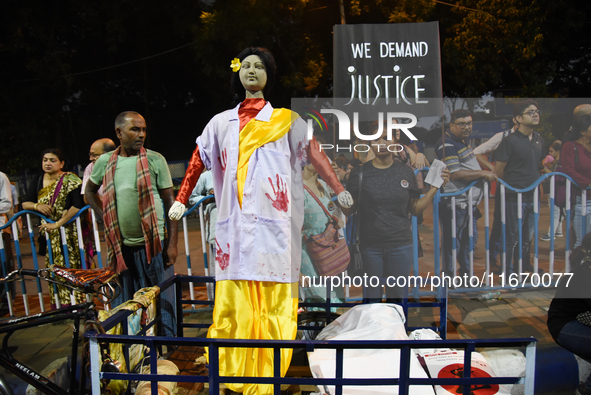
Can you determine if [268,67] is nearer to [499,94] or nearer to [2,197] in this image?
[2,197]

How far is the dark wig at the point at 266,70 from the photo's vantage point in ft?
7.86

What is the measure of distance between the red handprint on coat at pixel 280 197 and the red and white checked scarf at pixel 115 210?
49.7 inches

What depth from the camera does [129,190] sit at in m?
3.05

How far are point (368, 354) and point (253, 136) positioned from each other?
1.25 metres

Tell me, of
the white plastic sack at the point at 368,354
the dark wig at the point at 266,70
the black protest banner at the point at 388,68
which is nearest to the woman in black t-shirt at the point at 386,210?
the black protest banner at the point at 388,68

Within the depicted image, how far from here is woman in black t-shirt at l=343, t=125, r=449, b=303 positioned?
126 inches

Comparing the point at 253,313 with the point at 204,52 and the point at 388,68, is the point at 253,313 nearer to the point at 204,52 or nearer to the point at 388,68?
the point at 388,68

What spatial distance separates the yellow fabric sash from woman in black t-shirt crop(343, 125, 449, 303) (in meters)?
1.08

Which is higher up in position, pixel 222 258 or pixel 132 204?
pixel 132 204

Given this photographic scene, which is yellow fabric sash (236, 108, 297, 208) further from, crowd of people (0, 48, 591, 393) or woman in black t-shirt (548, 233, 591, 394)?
woman in black t-shirt (548, 233, 591, 394)

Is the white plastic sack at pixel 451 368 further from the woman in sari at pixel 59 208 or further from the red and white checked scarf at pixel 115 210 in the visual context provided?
the woman in sari at pixel 59 208

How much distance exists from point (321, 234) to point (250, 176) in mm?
1162

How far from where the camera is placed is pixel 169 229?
3262 millimetres

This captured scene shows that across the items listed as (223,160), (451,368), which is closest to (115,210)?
(223,160)
